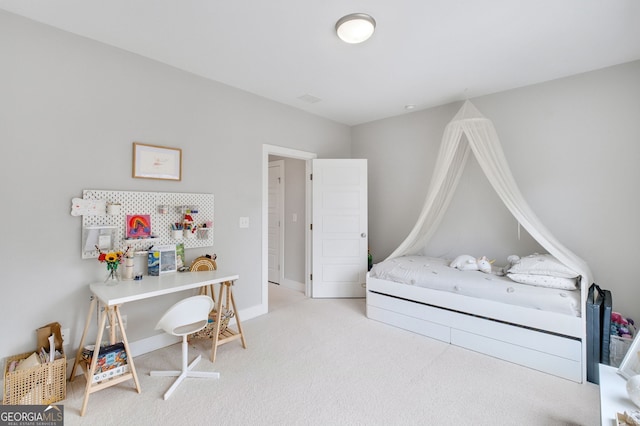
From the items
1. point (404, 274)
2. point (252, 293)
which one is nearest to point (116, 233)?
point (252, 293)

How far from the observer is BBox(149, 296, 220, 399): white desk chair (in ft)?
6.82

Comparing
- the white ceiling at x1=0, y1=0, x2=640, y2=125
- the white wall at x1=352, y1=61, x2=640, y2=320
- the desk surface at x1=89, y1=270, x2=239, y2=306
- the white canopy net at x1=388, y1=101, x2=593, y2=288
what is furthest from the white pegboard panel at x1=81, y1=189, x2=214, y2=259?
the white wall at x1=352, y1=61, x2=640, y2=320

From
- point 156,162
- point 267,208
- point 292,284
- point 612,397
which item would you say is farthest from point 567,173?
point 156,162

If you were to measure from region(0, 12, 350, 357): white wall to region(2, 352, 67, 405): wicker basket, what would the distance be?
0.37 metres

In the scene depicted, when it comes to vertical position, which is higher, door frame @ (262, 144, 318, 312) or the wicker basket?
door frame @ (262, 144, 318, 312)

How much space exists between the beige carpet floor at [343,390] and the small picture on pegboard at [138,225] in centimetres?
108

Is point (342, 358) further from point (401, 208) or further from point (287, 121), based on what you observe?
point (287, 121)

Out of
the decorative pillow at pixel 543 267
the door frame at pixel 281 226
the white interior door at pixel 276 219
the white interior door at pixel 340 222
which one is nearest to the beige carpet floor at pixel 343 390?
the decorative pillow at pixel 543 267

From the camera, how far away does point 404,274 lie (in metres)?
3.19

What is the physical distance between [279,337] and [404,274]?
1.47 m

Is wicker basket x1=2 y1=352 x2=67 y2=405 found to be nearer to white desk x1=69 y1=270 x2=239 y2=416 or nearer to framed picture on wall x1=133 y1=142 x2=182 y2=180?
white desk x1=69 y1=270 x2=239 y2=416

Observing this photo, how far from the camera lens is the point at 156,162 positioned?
2.71 meters

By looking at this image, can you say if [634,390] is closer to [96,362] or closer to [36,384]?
[96,362]

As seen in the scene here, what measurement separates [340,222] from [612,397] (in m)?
3.04
